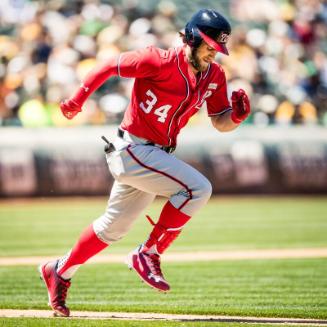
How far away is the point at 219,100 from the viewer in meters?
6.23

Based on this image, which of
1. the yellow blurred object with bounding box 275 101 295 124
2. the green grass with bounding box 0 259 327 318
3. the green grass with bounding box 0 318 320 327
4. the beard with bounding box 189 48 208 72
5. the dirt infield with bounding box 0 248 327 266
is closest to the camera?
the green grass with bounding box 0 318 320 327

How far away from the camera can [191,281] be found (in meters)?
7.79

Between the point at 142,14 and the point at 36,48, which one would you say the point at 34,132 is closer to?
the point at 36,48

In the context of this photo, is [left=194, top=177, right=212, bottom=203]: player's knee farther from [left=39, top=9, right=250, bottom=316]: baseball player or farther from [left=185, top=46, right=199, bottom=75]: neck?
[left=185, top=46, right=199, bottom=75]: neck

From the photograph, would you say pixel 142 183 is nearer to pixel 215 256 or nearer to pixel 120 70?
pixel 120 70

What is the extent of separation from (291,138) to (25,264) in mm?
8215

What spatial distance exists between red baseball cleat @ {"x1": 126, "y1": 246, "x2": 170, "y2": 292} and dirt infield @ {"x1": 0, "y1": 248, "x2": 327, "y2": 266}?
3.26 m

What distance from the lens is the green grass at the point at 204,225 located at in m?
10.4

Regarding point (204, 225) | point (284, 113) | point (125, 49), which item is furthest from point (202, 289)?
point (284, 113)

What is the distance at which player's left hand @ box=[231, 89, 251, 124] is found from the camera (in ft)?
19.5

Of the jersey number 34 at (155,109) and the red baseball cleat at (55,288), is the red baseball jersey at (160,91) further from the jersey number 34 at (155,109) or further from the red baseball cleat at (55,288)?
the red baseball cleat at (55,288)

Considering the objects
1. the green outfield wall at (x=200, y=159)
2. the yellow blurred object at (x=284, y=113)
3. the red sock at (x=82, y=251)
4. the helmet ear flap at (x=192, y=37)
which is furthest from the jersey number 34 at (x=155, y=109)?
the yellow blurred object at (x=284, y=113)

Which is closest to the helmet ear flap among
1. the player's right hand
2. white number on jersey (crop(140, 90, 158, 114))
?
white number on jersey (crop(140, 90, 158, 114))

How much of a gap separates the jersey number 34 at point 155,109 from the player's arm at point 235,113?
21.3 inches
